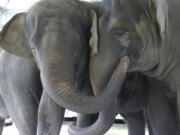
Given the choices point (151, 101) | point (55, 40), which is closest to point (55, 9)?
point (55, 40)

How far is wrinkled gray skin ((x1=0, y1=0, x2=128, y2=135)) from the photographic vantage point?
1.36m

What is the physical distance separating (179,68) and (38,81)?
65 centimetres

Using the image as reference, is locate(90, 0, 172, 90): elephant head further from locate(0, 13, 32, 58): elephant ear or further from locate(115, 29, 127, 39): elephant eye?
locate(0, 13, 32, 58): elephant ear

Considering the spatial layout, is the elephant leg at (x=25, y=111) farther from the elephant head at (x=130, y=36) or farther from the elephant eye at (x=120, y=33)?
the elephant eye at (x=120, y=33)

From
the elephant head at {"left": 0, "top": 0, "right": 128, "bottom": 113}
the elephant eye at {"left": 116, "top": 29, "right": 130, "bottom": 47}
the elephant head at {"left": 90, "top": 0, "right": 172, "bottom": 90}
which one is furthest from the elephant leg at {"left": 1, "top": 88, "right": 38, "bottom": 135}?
the elephant eye at {"left": 116, "top": 29, "right": 130, "bottom": 47}

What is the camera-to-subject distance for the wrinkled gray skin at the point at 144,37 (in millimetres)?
1491

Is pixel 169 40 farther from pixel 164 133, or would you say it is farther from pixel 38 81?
pixel 38 81

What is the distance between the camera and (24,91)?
6.09 feet

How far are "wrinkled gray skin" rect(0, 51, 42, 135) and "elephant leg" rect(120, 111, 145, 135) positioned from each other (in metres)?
0.50

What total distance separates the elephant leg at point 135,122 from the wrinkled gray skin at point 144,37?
48 centimetres

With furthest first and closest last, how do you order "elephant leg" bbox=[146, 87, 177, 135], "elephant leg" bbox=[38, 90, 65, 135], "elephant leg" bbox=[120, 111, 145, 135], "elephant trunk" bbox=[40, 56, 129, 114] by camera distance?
"elephant leg" bbox=[120, 111, 145, 135] < "elephant leg" bbox=[146, 87, 177, 135] < "elephant leg" bbox=[38, 90, 65, 135] < "elephant trunk" bbox=[40, 56, 129, 114]

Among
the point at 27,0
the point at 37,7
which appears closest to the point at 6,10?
the point at 27,0

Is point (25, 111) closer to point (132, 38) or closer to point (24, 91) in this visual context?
point (24, 91)

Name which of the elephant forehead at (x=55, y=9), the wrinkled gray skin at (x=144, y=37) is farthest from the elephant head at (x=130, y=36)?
the elephant forehead at (x=55, y=9)
